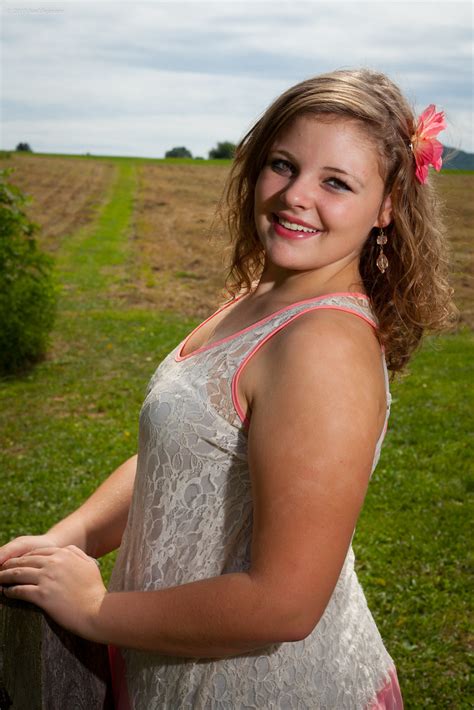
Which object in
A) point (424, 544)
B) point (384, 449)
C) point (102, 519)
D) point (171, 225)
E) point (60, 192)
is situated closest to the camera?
point (102, 519)

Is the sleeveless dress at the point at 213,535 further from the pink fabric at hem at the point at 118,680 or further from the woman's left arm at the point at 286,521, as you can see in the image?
the woman's left arm at the point at 286,521

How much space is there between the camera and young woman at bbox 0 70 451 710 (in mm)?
1168

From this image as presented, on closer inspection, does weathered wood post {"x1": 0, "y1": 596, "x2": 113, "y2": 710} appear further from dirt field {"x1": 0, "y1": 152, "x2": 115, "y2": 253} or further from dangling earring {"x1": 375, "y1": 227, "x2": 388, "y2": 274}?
dirt field {"x1": 0, "y1": 152, "x2": 115, "y2": 253}

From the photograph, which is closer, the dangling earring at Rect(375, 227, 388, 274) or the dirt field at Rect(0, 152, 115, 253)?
A: the dangling earring at Rect(375, 227, 388, 274)

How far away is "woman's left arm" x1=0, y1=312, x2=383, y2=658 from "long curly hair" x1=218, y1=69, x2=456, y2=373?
0.93 feet

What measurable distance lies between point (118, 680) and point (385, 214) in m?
1.07

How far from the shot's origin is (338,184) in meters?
1.40

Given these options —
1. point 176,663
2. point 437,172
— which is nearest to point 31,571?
point 176,663

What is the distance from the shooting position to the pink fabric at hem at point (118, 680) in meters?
1.50

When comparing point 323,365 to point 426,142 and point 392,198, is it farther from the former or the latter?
point 426,142

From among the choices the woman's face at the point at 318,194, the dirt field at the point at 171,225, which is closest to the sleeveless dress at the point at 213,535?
the woman's face at the point at 318,194

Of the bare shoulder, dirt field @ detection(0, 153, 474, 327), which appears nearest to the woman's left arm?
the bare shoulder

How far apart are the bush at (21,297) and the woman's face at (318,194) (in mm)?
7542

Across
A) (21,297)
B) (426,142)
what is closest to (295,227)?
(426,142)
